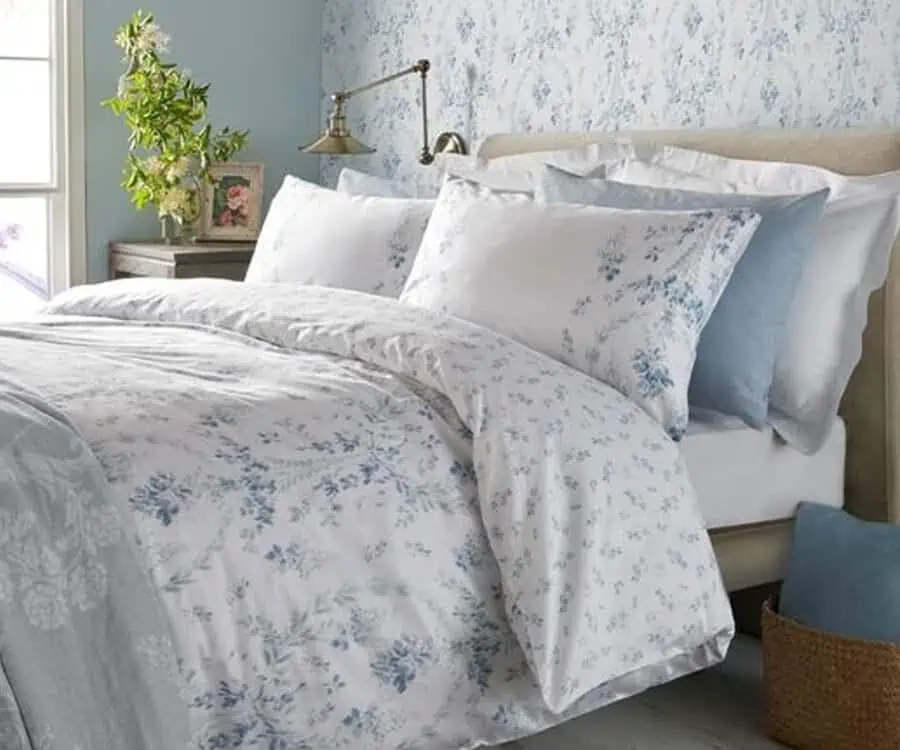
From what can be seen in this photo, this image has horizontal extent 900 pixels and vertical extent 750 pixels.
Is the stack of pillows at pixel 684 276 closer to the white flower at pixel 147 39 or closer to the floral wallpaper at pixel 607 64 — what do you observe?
the floral wallpaper at pixel 607 64

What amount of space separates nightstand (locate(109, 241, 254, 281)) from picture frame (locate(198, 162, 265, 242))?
52 mm

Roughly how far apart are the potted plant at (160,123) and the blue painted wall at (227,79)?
0.31 ft

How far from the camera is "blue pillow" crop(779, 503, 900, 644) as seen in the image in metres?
2.80

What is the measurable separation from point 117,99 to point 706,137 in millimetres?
1925

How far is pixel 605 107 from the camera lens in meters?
4.11

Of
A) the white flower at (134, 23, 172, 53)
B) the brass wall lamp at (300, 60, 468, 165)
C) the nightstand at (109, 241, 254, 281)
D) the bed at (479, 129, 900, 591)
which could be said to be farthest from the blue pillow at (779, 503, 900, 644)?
the white flower at (134, 23, 172, 53)

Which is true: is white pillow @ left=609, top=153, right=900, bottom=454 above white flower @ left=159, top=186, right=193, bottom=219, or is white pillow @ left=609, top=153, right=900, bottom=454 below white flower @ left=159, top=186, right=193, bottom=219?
below

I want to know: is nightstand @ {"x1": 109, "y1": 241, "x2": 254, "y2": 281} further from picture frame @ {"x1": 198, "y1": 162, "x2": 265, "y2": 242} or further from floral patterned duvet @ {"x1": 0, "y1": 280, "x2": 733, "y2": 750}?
floral patterned duvet @ {"x1": 0, "y1": 280, "x2": 733, "y2": 750}

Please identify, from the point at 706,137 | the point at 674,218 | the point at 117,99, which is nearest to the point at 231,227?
the point at 117,99

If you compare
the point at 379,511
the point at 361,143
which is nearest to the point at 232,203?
the point at 361,143

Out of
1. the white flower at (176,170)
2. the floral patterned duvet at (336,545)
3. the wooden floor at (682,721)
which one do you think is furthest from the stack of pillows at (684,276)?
the white flower at (176,170)

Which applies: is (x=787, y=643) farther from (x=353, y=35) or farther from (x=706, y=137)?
(x=353, y=35)

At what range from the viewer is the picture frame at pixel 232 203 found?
4.88m

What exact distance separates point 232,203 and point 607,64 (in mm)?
1380
